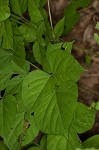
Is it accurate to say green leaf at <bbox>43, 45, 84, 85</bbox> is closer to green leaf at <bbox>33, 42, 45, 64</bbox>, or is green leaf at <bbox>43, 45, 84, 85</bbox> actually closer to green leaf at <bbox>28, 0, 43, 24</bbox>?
green leaf at <bbox>33, 42, 45, 64</bbox>

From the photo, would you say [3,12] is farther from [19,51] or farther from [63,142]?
[63,142]

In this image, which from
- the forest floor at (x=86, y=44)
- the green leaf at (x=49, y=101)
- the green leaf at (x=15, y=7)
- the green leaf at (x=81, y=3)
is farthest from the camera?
the forest floor at (x=86, y=44)

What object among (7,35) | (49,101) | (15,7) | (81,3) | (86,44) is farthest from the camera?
(86,44)

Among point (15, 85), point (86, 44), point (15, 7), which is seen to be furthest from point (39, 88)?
point (86, 44)

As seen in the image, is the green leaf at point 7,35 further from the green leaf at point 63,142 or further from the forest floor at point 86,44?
the forest floor at point 86,44

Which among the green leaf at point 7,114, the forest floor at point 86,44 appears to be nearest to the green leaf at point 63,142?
the green leaf at point 7,114

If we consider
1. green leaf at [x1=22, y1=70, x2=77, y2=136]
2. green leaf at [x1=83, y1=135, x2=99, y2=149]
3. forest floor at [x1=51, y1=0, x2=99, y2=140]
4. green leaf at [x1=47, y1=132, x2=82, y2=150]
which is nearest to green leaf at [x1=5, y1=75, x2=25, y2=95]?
green leaf at [x1=22, y1=70, x2=77, y2=136]
